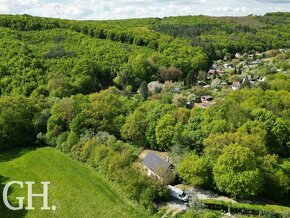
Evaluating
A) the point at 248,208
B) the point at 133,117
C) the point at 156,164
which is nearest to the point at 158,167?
the point at 156,164

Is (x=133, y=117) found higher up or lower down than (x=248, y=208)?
higher up

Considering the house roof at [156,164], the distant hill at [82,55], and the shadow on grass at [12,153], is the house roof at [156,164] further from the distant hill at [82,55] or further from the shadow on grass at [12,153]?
the distant hill at [82,55]

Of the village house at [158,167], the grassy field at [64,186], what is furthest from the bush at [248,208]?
the grassy field at [64,186]

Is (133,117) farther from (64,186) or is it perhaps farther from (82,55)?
(82,55)

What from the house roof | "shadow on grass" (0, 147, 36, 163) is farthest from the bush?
"shadow on grass" (0, 147, 36, 163)

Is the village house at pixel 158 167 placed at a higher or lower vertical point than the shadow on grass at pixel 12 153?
higher
